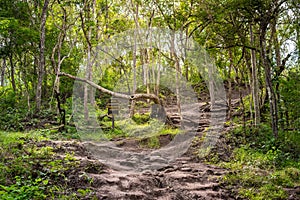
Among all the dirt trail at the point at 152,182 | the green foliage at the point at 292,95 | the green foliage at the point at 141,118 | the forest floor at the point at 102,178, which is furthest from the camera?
the green foliage at the point at 141,118

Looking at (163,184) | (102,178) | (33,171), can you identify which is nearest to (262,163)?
(163,184)

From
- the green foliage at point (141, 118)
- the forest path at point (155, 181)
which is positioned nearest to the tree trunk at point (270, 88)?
the forest path at point (155, 181)

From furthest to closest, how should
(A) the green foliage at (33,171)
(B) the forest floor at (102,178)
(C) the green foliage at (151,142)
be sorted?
(C) the green foliage at (151,142) → (B) the forest floor at (102,178) → (A) the green foliage at (33,171)

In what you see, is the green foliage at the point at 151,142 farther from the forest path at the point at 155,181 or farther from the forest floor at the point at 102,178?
the forest floor at the point at 102,178

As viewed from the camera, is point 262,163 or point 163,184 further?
point 262,163

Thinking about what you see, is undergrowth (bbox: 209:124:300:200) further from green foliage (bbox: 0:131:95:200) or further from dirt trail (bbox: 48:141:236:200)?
green foliage (bbox: 0:131:95:200)

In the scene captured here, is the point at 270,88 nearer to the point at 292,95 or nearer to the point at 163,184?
the point at 292,95

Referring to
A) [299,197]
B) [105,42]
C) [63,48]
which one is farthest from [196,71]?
[299,197]

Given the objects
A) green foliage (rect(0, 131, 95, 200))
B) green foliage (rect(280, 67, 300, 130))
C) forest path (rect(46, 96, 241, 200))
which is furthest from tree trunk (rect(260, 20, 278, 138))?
green foliage (rect(0, 131, 95, 200))

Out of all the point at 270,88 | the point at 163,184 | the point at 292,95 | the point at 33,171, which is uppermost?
the point at 270,88

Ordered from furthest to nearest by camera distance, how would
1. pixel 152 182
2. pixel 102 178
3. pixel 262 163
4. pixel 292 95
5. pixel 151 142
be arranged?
pixel 151 142 → pixel 292 95 → pixel 262 163 → pixel 152 182 → pixel 102 178

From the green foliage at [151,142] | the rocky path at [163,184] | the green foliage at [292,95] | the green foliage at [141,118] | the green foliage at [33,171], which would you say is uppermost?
the green foliage at [292,95]

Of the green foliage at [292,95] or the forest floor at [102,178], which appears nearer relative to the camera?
the forest floor at [102,178]

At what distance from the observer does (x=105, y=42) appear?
586 inches
